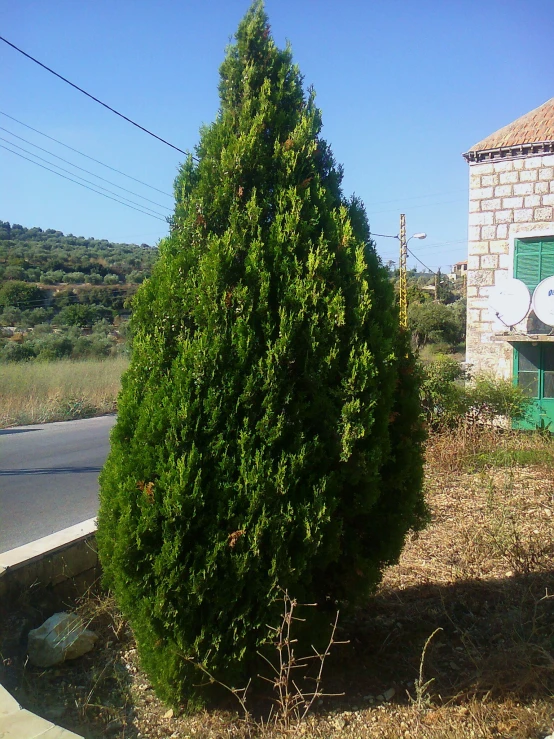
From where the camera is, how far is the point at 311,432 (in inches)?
96.6

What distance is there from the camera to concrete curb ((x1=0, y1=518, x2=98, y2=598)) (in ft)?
10.1

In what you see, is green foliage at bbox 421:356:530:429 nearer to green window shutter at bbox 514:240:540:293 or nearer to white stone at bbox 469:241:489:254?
green window shutter at bbox 514:240:540:293

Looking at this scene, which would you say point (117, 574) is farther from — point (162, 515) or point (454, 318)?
point (454, 318)

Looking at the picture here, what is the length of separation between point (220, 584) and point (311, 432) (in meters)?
0.66

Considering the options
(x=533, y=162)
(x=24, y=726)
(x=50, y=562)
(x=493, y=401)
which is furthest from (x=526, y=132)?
(x=24, y=726)

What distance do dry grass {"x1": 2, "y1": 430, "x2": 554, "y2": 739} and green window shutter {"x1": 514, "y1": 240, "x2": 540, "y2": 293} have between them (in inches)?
278

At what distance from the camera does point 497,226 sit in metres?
10.6

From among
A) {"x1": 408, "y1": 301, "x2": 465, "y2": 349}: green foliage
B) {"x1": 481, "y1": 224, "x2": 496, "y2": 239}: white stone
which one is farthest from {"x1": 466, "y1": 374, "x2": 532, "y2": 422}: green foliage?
{"x1": 408, "y1": 301, "x2": 465, "y2": 349}: green foliage

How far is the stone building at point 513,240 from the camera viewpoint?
10.2 meters

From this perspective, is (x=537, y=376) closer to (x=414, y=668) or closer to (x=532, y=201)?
(x=532, y=201)

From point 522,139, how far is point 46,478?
29.7 feet

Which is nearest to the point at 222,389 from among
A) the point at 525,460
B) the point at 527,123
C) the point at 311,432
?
the point at 311,432

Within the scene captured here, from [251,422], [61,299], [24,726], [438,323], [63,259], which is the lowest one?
[24,726]

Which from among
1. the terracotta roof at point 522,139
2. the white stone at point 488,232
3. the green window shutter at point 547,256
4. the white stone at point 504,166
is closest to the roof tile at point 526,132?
the terracotta roof at point 522,139
